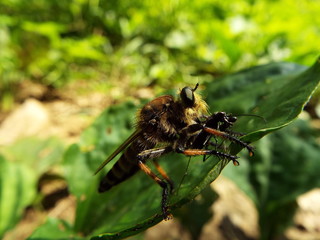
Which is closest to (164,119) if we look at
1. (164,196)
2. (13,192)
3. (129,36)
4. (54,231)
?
(164,196)

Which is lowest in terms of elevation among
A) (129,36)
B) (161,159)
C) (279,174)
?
(279,174)

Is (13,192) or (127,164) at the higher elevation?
(127,164)

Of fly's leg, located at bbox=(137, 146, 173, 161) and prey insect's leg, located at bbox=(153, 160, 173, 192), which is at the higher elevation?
fly's leg, located at bbox=(137, 146, 173, 161)

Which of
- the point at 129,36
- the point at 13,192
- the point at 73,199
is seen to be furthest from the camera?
the point at 129,36

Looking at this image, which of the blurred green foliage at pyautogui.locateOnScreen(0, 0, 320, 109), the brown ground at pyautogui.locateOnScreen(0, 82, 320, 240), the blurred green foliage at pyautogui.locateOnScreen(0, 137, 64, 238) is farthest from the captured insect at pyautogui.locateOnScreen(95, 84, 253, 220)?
the blurred green foliage at pyautogui.locateOnScreen(0, 0, 320, 109)

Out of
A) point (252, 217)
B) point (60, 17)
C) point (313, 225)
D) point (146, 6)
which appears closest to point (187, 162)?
point (252, 217)

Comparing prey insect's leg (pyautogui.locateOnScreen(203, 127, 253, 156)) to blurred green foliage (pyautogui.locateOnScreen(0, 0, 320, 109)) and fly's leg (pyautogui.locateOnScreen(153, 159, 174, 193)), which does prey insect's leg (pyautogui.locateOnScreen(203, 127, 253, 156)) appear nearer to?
fly's leg (pyautogui.locateOnScreen(153, 159, 174, 193))

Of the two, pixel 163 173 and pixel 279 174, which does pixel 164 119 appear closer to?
pixel 163 173

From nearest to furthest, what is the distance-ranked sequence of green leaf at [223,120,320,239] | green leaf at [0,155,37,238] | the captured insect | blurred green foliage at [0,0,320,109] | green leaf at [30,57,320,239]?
green leaf at [30,57,320,239]
the captured insect
green leaf at [223,120,320,239]
green leaf at [0,155,37,238]
blurred green foliage at [0,0,320,109]
